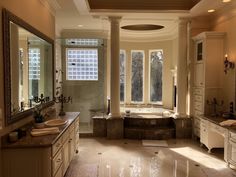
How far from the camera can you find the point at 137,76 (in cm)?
850

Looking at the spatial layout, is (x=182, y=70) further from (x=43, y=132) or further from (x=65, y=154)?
(x=43, y=132)

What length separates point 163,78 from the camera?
8.20 meters

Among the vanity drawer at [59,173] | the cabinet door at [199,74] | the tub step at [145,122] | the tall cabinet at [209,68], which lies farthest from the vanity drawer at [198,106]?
the vanity drawer at [59,173]

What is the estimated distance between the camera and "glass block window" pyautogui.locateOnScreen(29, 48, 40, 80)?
3.45 m

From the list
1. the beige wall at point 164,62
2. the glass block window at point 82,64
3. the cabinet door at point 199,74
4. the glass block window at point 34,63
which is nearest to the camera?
the glass block window at point 34,63

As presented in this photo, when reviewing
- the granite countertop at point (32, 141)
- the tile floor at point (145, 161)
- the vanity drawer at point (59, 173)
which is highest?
the granite countertop at point (32, 141)

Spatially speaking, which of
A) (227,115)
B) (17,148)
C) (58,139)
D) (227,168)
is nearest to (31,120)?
(58,139)

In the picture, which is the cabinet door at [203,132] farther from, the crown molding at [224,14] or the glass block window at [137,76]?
the glass block window at [137,76]

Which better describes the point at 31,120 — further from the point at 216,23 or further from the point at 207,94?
the point at 216,23

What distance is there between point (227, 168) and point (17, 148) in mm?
3406

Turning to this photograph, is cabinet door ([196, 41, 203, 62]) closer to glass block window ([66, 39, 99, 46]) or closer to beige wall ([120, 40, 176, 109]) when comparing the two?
beige wall ([120, 40, 176, 109])

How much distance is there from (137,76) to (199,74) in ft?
11.0

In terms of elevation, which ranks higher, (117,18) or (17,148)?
(117,18)

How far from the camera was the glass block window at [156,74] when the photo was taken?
27.4ft
